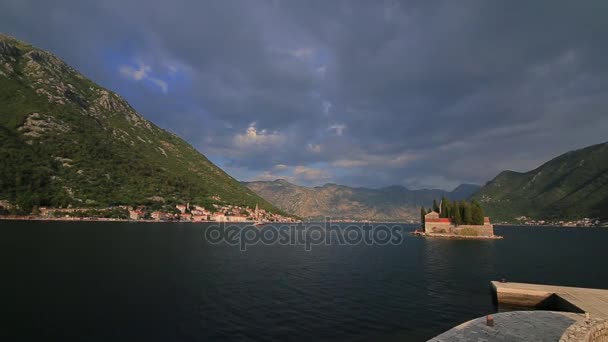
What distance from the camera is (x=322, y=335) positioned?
2428 centimetres

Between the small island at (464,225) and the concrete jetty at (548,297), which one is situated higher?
the small island at (464,225)

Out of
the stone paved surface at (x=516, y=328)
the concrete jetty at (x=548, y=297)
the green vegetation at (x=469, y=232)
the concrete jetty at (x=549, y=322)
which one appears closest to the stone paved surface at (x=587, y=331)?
the concrete jetty at (x=549, y=322)

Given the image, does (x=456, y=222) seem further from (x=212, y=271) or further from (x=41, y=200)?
(x=41, y=200)

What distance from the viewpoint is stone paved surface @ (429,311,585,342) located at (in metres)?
18.7

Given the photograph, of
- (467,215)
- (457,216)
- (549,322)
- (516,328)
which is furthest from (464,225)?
(516,328)

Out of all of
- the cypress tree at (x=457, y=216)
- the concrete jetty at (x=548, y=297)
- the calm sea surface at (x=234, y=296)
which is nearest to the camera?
the calm sea surface at (x=234, y=296)

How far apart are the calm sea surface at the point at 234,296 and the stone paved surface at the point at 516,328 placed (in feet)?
16.6

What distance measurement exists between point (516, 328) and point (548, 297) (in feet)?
60.6

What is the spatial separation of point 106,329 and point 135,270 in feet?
89.8

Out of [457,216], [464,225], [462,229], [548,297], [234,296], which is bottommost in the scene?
[234,296]

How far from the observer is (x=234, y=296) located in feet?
117

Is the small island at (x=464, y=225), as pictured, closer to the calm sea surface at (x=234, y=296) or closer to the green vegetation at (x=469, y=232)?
the green vegetation at (x=469, y=232)

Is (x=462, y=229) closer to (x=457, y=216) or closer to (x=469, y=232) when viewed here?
(x=469, y=232)

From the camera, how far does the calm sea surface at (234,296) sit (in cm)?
2445
